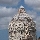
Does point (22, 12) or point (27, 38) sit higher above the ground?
point (22, 12)

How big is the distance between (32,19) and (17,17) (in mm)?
4930

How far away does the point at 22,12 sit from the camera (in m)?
118

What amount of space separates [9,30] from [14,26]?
273 centimetres

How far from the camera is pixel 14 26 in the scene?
11631cm

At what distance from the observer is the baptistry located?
115125 millimetres

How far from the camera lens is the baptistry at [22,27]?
115m

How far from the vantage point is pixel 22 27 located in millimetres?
114688

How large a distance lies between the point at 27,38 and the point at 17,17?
7.38 metres

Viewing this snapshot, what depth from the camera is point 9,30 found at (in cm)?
11806

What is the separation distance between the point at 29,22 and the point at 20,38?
5.85 meters

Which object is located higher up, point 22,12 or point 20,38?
point 22,12

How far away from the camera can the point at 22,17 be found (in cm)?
11531

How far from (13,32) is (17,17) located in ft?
16.1

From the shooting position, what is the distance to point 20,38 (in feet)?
379
